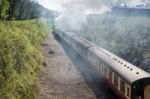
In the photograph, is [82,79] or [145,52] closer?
[82,79]

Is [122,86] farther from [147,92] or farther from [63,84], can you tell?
[63,84]

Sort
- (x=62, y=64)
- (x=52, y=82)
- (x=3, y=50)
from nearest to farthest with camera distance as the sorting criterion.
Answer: (x=3, y=50) < (x=52, y=82) < (x=62, y=64)

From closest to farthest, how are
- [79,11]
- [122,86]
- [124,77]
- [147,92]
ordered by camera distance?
[147,92] < [124,77] < [122,86] < [79,11]

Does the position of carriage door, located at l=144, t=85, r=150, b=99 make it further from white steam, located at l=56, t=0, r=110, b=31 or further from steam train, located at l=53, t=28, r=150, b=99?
white steam, located at l=56, t=0, r=110, b=31

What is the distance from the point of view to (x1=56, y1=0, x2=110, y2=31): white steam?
73375 millimetres

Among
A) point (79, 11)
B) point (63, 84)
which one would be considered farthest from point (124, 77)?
point (79, 11)

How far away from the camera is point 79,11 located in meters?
85.5

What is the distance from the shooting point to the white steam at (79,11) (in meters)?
73.4

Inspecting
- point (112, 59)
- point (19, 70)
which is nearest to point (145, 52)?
point (112, 59)

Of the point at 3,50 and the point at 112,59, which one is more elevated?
the point at 3,50

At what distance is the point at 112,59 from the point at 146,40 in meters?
14.4

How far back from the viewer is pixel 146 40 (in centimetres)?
3609

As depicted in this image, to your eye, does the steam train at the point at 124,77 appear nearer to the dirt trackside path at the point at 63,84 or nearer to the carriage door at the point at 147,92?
the carriage door at the point at 147,92

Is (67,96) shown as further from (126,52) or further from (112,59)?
(126,52)
